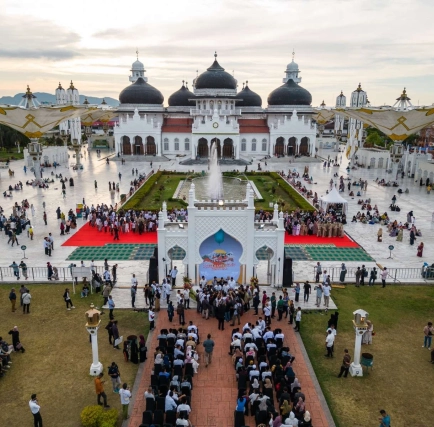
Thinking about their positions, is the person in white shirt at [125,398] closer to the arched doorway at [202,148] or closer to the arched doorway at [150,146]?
the arched doorway at [202,148]

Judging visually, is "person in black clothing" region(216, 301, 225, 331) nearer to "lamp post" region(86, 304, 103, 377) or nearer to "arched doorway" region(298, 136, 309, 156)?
"lamp post" region(86, 304, 103, 377)

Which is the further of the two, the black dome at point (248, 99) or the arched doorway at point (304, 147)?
the black dome at point (248, 99)

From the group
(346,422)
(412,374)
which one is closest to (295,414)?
(346,422)

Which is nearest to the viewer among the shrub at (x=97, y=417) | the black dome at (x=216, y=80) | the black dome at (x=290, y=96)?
the shrub at (x=97, y=417)

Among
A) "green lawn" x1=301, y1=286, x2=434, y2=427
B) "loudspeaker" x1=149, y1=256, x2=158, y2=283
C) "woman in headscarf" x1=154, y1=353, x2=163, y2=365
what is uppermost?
"loudspeaker" x1=149, y1=256, x2=158, y2=283

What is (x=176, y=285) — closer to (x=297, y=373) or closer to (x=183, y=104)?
(x=297, y=373)

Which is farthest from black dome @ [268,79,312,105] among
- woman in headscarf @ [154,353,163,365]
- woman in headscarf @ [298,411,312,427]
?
woman in headscarf @ [298,411,312,427]

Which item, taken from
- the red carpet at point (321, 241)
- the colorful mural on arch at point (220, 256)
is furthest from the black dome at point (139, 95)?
the colorful mural on arch at point (220, 256)
